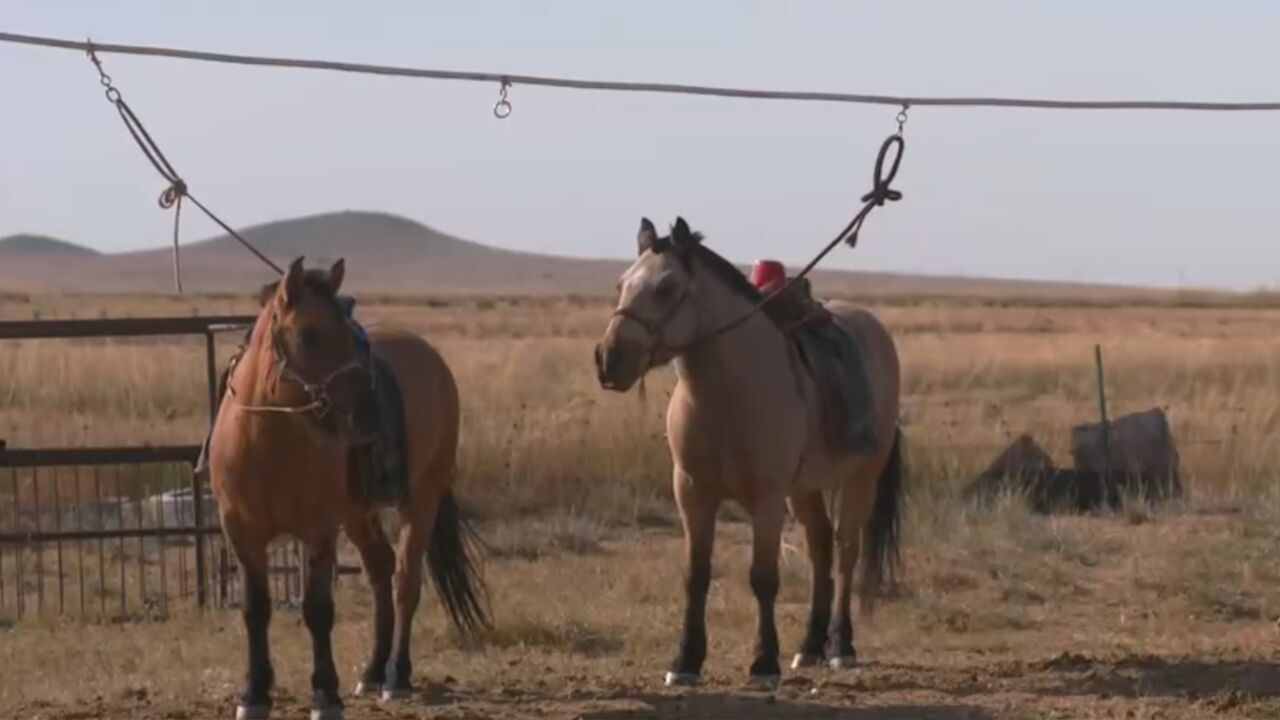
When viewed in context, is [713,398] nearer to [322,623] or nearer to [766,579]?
[766,579]

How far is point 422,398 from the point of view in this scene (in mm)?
9430

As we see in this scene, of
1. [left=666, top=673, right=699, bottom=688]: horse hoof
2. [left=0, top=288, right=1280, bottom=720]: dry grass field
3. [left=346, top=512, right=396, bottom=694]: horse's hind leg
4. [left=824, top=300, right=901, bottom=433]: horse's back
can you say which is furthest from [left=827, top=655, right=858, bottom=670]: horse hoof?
[left=346, top=512, right=396, bottom=694]: horse's hind leg

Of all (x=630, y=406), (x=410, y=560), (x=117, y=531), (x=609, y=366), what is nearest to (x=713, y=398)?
(x=609, y=366)

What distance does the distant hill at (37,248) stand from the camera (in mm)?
160125

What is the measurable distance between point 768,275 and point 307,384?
Result: 3.41 meters

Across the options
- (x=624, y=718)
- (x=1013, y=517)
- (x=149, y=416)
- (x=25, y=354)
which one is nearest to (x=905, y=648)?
(x=624, y=718)

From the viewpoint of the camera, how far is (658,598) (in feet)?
41.0

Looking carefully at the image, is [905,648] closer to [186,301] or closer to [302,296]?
[302,296]

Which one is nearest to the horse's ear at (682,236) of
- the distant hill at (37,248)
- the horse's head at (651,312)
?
the horse's head at (651,312)

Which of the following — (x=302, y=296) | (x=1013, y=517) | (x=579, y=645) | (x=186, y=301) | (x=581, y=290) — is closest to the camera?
(x=302, y=296)

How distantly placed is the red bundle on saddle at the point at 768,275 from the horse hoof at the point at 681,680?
2.06m

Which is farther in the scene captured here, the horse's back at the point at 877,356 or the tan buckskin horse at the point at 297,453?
the horse's back at the point at 877,356

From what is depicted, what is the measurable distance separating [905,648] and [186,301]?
67720 mm

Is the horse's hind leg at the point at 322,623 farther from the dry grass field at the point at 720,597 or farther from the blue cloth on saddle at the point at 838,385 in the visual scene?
the blue cloth on saddle at the point at 838,385
